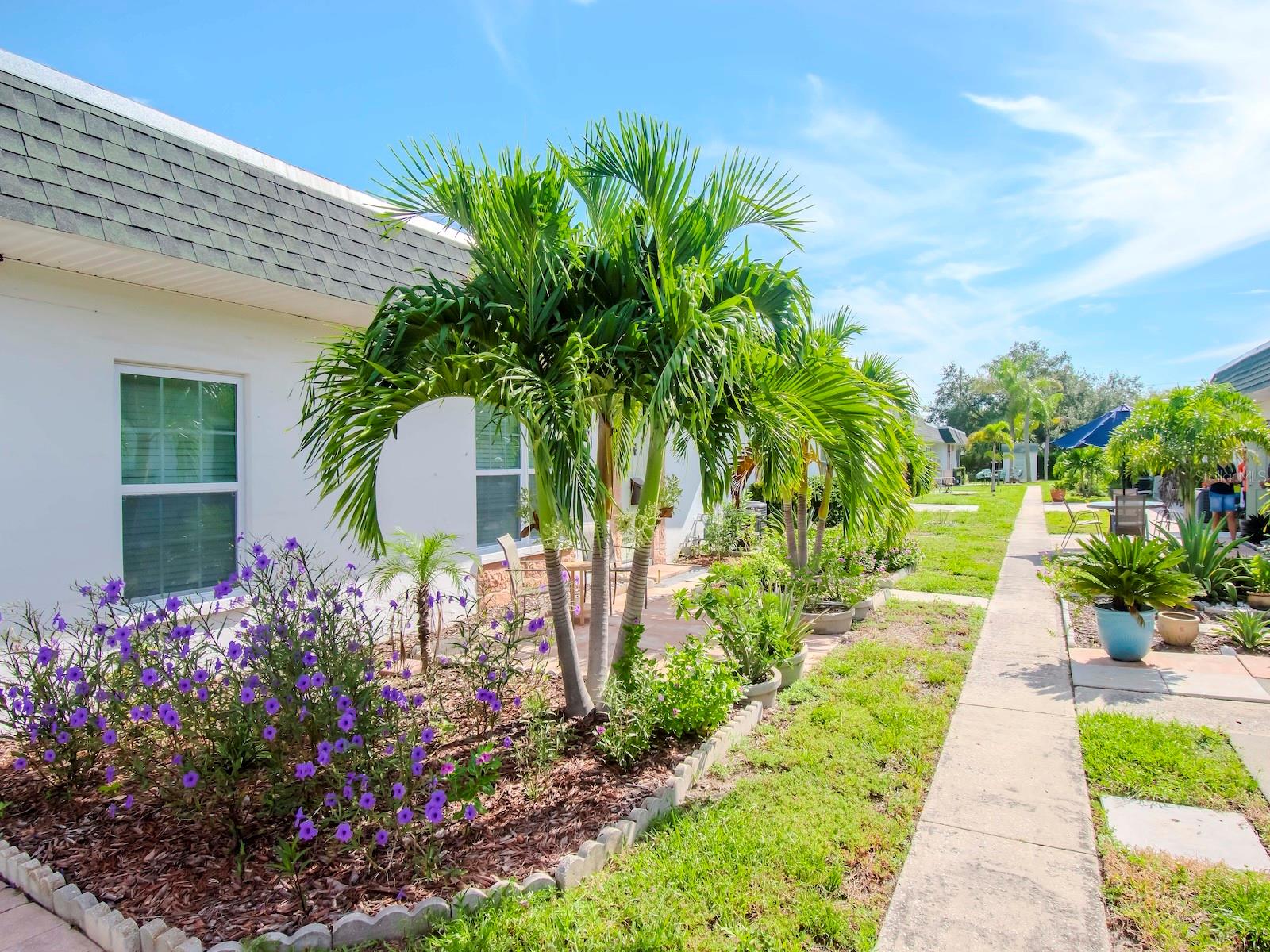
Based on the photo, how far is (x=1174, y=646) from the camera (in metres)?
6.37

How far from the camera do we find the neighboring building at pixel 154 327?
13.5 ft

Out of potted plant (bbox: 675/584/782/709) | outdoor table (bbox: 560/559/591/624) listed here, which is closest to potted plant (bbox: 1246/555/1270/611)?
potted plant (bbox: 675/584/782/709)

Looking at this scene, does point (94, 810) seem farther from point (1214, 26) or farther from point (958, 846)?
point (1214, 26)

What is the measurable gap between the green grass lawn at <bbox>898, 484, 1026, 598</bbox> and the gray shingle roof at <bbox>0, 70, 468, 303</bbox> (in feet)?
25.6

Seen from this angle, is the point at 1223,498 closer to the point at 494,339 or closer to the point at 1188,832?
the point at 1188,832

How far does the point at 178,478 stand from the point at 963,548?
1282cm

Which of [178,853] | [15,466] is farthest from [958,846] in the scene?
[15,466]

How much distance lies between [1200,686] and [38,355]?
28.0ft

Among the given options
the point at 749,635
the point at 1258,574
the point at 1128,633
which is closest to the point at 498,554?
the point at 749,635

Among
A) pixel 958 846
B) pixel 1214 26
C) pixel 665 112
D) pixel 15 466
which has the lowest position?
pixel 958 846

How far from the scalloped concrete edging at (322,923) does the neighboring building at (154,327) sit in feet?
7.11

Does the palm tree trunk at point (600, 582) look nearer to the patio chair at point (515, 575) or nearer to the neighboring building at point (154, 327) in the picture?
the neighboring building at point (154, 327)

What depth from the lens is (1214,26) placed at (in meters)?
5.78

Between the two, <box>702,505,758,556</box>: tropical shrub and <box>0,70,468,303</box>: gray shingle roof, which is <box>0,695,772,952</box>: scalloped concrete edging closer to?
<box>0,70,468,303</box>: gray shingle roof
